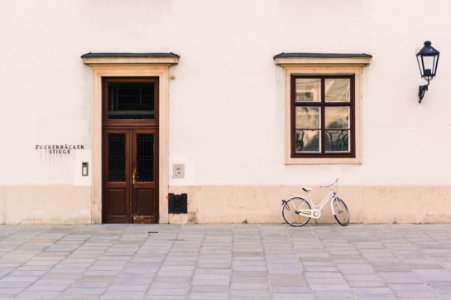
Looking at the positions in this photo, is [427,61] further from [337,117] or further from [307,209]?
[307,209]

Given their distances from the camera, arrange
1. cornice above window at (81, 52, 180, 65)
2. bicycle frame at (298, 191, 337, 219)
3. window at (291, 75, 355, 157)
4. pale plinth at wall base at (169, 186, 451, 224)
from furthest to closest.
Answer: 1. window at (291, 75, 355, 157)
2. pale plinth at wall base at (169, 186, 451, 224)
3. cornice above window at (81, 52, 180, 65)
4. bicycle frame at (298, 191, 337, 219)

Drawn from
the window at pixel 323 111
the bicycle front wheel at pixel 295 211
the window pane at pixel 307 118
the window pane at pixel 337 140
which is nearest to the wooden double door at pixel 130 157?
the bicycle front wheel at pixel 295 211

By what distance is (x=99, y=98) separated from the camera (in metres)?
13.4

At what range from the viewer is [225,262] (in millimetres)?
9586

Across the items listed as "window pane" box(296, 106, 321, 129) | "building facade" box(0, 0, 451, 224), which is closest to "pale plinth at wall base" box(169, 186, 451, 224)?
"building facade" box(0, 0, 451, 224)

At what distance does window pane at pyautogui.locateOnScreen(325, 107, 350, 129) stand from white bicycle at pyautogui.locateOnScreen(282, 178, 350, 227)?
1.24m

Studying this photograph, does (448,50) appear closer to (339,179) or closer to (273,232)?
(339,179)

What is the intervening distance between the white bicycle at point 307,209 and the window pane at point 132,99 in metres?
3.65

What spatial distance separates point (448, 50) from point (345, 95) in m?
2.40

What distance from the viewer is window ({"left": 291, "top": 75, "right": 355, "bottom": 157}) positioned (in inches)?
530

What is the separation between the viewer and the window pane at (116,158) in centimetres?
1362

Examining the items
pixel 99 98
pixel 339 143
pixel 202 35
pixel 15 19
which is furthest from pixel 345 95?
pixel 15 19

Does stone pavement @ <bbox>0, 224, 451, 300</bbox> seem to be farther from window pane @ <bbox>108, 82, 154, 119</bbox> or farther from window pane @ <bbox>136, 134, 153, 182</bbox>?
window pane @ <bbox>108, 82, 154, 119</bbox>

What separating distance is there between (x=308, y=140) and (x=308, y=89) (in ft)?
3.63
